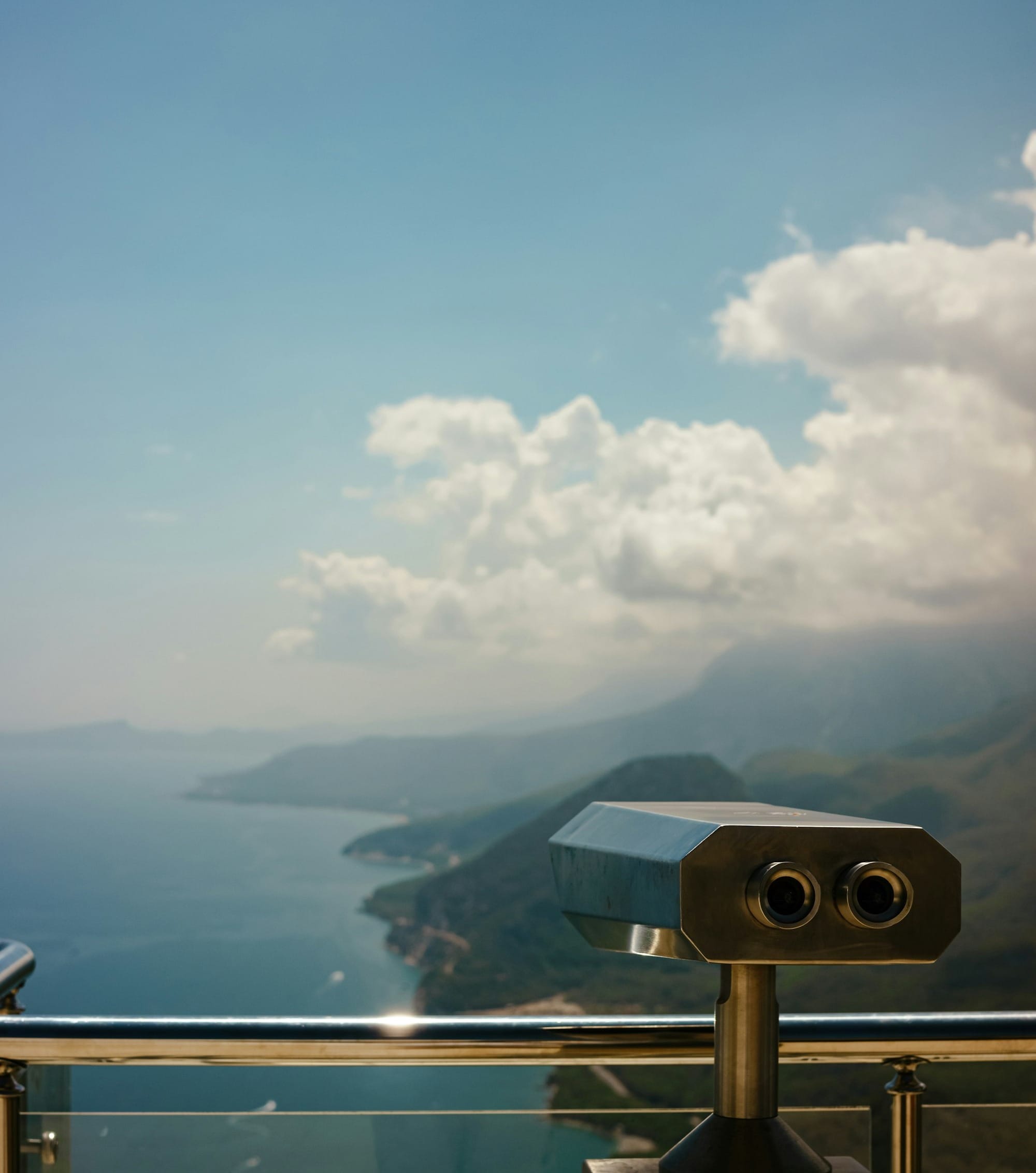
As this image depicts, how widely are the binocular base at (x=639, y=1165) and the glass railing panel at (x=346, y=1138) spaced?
113 mm

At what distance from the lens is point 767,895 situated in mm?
722

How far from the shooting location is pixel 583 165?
30500 millimetres

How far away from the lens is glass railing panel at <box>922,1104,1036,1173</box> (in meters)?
1.18

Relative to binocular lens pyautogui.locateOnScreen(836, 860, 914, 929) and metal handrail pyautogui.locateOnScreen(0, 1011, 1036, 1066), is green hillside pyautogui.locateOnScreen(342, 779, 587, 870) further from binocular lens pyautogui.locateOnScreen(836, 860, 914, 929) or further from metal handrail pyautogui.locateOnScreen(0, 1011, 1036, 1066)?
binocular lens pyautogui.locateOnScreen(836, 860, 914, 929)

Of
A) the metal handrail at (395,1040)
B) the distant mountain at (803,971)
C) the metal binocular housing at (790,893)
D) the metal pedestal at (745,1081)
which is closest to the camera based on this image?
the metal binocular housing at (790,893)

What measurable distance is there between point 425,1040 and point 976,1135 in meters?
0.65

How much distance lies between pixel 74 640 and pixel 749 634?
24784 mm

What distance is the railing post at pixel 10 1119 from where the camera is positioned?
116 centimetres

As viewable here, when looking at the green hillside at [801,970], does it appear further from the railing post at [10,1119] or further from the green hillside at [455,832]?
the railing post at [10,1119]

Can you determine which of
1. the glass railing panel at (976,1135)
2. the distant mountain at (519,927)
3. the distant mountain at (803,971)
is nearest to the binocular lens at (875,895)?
the glass railing panel at (976,1135)

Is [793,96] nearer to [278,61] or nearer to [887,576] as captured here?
[278,61]

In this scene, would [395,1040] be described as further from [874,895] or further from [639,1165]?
[874,895]

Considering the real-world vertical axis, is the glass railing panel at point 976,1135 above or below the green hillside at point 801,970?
above

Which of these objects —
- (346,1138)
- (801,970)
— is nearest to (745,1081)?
(346,1138)
